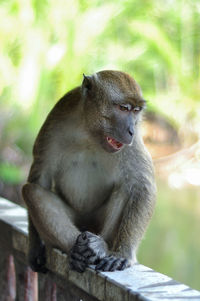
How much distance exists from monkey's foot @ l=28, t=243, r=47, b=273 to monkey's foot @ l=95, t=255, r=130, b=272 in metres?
0.54

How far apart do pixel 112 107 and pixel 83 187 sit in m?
0.61

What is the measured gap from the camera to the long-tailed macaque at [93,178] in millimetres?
3383

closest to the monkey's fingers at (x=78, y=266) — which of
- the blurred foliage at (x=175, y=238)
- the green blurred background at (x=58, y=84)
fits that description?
the blurred foliage at (x=175, y=238)

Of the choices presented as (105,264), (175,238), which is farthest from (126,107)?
(175,238)

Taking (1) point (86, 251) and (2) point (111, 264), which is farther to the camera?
(1) point (86, 251)

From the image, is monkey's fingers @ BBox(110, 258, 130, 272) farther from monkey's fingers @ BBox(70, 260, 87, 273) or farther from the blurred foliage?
the blurred foliage

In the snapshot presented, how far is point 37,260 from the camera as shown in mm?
3477

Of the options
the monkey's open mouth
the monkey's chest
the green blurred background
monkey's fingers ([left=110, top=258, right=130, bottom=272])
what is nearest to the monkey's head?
the monkey's open mouth

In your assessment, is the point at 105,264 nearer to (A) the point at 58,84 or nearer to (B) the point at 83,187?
(B) the point at 83,187

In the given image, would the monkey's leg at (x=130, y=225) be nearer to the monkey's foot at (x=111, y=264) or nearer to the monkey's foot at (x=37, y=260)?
the monkey's foot at (x=111, y=264)

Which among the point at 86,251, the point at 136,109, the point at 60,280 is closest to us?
the point at 86,251

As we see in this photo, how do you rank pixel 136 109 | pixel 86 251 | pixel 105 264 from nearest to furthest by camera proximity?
pixel 105 264 < pixel 86 251 < pixel 136 109

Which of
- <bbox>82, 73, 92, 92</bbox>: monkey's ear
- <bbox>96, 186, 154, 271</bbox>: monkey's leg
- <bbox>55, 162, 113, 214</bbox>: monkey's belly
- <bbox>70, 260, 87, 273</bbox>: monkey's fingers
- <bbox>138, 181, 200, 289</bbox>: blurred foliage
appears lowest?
<bbox>138, 181, 200, 289</bbox>: blurred foliage

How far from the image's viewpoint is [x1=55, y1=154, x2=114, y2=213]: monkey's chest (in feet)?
12.3
